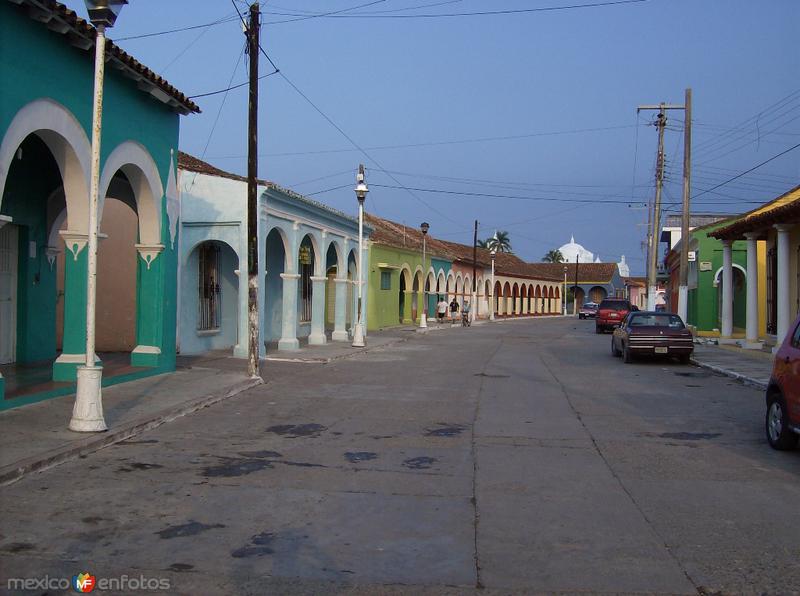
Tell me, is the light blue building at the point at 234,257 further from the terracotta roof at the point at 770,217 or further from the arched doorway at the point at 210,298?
the terracotta roof at the point at 770,217

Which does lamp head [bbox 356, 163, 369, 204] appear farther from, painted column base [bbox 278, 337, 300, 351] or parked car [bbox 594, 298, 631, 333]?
parked car [bbox 594, 298, 631, 333]

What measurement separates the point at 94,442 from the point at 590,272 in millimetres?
86597

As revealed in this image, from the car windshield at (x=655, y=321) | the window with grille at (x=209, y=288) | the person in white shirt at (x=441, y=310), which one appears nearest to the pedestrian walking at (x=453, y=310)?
A: the person in white shirt at (x=441, y=310)

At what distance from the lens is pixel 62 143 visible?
11.0 m

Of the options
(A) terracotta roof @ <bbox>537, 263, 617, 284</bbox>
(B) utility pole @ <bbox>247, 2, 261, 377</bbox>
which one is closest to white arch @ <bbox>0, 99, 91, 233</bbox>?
(B) utility pole @ <bbox>247, 2, 261, 377</bbox>

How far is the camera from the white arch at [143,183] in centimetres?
1297

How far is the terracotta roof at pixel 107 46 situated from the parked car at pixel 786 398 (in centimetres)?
996

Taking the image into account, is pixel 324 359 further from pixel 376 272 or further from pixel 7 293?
pixel 376 272

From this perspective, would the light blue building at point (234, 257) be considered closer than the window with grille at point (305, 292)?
Yes

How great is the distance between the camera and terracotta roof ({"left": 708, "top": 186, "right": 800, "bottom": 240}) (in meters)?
19.1

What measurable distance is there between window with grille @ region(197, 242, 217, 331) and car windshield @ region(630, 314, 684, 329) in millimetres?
11341

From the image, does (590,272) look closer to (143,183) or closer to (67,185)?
(143,183)

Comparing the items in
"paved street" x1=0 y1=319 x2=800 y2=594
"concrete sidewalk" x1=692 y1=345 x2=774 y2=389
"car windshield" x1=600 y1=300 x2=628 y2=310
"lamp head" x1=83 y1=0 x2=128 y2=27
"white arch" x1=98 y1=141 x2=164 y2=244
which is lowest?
"paved street" x1=0 y1=319 x2=800 y2=594

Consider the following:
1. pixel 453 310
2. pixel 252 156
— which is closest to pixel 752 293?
pixel 252 156
